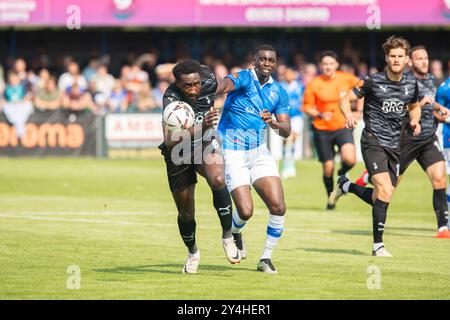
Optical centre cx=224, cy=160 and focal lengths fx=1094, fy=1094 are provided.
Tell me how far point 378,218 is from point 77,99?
19147 mm

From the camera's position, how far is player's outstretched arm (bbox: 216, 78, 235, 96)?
11.6m

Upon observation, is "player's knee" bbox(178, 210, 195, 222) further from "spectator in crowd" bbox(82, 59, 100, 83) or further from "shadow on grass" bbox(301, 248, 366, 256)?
"spectator in crowd" bbox(82, 59, 100, 83)

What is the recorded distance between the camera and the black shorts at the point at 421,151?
15000 millimetres

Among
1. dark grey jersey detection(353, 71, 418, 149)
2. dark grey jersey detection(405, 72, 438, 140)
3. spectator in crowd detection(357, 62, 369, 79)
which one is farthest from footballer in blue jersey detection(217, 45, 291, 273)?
spectator in crowd detection(357, 62, 369, 79)

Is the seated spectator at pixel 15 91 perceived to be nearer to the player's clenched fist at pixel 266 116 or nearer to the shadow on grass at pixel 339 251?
the shadow on grass at pixel 339 251

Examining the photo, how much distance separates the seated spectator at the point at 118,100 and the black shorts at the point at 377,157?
18.3 meters

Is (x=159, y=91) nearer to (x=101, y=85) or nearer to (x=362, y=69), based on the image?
(x=101, y=85)

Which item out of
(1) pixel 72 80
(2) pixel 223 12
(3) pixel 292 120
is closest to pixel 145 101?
(1) pixel 72 80

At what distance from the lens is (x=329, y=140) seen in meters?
19.6

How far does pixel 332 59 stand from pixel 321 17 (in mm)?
13043

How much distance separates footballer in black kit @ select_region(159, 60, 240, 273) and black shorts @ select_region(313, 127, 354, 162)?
8.17 meters

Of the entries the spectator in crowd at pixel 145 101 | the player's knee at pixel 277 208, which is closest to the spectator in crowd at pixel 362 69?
the spectator in crowd at pixel 145 101
